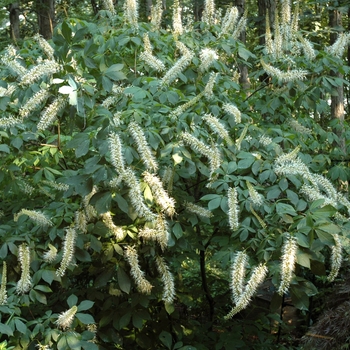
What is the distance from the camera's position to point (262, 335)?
458 centimetres

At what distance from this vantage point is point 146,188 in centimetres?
301

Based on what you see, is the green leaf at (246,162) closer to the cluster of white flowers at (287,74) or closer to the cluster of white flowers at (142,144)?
the cluster of white flowers at (142,144)

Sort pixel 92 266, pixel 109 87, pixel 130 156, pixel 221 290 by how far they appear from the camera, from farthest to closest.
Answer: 1. pixel 221 290
2. pixel 92 266
3. pixel 109 87
4. pixel 130 156

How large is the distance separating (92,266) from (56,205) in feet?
1.87

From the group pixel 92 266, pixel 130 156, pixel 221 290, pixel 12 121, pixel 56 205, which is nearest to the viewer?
pixel 130 156

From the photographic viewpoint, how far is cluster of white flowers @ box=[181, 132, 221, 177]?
313 cm

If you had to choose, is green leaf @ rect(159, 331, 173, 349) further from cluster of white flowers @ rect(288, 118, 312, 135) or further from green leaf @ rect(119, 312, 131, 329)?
cluster of white flowers @ rect(288, 118, 312, 135)

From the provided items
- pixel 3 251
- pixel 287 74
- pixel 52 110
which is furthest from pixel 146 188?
pixel 287 74

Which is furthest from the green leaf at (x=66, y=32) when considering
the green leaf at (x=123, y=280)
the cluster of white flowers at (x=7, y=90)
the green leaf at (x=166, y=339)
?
the green leaf at (x=166, y=339)

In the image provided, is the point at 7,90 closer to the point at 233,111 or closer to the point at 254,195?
the point at 233,111

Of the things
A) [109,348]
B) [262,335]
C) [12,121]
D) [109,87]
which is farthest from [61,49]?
[262,335]

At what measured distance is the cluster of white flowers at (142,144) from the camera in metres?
2.91

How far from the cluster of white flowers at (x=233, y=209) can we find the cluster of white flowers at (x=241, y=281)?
173 mm

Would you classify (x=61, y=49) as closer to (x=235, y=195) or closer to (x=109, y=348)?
(x=235, y=195)
